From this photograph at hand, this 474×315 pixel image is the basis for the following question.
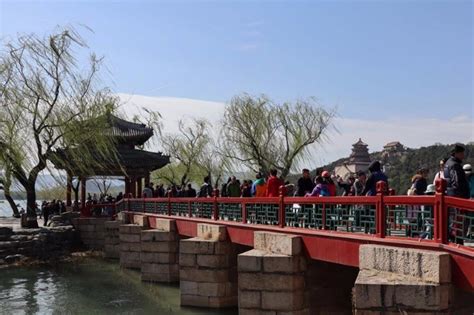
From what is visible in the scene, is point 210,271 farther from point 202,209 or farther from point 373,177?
point 373,177

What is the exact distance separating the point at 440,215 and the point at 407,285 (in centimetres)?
89

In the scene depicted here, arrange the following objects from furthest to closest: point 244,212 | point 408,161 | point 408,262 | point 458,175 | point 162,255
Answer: point 408,161
point 162,255
point 244,212
point 458,175
point 408,262

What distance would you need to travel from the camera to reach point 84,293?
16.3m

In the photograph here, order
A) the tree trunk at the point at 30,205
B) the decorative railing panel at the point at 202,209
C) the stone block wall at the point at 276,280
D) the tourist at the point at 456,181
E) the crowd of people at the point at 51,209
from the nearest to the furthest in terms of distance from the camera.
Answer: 1. the tourist at the point at 456,181
2. the stone block wall at the point at 276,280
3. the decorative railing panel at the point at 202,209
4. the tree trunk at the point at 30,205
5. the crowd of people at the point at 51,209

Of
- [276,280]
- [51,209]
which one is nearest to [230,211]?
[276,280]

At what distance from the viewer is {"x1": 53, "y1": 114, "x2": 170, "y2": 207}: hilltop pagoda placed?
2602 cm

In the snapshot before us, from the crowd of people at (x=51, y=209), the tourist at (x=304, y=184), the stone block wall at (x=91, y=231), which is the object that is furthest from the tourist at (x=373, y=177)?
the crowd of people at (x=51, y=209)

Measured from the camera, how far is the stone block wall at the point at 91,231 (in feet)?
80.9

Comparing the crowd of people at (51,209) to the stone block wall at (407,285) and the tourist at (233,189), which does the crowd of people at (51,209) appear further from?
the stone block wall at (407,285)

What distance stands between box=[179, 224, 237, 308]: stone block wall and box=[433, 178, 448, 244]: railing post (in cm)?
654

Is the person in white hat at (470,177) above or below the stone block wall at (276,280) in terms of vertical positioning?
above

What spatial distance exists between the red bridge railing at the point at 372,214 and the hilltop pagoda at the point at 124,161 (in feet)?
46.4

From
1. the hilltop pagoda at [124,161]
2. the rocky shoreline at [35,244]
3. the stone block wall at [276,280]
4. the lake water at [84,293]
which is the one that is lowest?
the lake water at [84,293]

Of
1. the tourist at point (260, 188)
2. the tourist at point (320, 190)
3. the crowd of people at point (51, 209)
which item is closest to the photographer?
the tourist at point (320, 190)
